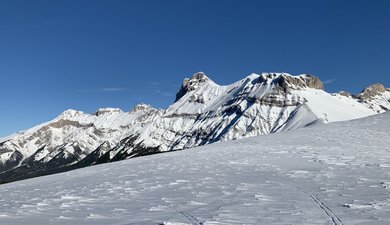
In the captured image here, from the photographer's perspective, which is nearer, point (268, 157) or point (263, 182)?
point (263, 182)

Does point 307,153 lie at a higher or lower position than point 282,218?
higher

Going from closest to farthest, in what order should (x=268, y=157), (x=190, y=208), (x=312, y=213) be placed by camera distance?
(x=312, y=213)
(x=190, y=208)
(x=268, y=157)

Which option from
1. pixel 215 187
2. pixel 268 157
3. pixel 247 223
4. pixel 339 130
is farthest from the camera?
pixel 339 130

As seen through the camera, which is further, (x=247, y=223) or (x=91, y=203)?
(x=91, y=203)

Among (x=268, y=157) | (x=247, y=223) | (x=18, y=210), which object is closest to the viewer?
(x=247, y=223)

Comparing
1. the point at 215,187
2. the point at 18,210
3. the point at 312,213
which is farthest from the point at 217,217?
the point at 18,210

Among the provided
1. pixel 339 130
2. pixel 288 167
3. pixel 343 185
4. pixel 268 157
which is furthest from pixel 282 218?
pixel 339 130

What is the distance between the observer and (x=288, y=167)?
2681cm

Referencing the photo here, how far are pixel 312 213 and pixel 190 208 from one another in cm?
448

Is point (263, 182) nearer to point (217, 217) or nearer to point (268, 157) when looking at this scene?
point (217, 217)

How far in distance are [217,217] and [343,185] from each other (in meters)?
8.12

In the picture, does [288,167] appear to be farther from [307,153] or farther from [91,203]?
[91,203]

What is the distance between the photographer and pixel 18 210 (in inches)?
691

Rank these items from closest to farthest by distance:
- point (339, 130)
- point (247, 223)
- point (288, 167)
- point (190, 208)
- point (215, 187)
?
point (247, 223)
point (190, 208)
point (215, 187)
point (288, 167)
point (339, 130)
